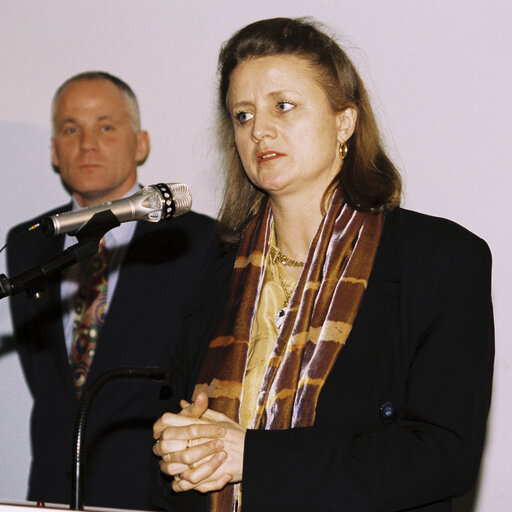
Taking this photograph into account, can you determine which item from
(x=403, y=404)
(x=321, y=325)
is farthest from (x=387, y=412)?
(x=321, y=325)

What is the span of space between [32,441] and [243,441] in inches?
61.9

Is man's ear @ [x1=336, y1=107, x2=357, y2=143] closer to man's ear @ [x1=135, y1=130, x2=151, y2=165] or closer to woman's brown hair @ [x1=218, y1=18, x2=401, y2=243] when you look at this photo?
woman's brown hair @ [x1=218, y1=18, x2=401, y2=243]

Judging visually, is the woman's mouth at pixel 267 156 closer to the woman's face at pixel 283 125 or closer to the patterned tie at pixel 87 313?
the woman's face at pixel 283 125

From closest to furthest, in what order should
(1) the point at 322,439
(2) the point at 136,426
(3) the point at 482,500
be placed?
(1) the point at 322,439 < (3) the point at 482,500 < (2) the point at 136,426

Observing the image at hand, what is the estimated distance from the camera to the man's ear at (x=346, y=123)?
2303 millimetres

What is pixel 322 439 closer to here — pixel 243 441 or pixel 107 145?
pixel 243 441

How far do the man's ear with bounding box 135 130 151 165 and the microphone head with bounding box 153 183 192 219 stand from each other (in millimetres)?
1491

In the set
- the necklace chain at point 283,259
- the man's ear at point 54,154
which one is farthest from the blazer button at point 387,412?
the man's ear at point 54,154

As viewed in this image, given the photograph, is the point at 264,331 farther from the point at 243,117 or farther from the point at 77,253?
the point at 77,253

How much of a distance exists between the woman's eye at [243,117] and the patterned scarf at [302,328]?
1.06 feet

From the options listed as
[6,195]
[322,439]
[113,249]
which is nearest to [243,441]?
[322,439]

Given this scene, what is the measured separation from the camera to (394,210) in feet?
7.30

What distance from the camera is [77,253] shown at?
163 cm

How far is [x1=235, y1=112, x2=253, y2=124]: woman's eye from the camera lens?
2.24 meters
